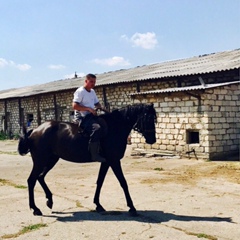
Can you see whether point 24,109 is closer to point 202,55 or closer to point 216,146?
point 202,55

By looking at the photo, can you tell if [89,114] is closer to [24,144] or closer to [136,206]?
[24,144]

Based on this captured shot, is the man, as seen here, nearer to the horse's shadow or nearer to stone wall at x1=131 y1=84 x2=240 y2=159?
the horse's shadow

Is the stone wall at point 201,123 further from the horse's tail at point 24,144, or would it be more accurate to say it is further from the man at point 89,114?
the horse's tail at point 24,144

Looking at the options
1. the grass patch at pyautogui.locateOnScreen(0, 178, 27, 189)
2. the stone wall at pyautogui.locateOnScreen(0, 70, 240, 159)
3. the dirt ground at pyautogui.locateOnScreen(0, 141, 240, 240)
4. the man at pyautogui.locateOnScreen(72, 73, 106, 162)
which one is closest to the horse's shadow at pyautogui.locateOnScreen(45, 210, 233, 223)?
the dirt ground at pyautogui.locateOnScreen(0, 141, 240, 240)

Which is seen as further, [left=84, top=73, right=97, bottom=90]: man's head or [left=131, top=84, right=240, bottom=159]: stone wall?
[left=131, top=84, right=240, bottom=159]: stone wall

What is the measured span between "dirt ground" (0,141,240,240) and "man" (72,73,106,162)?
992 millimetres

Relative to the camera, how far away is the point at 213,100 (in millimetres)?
11414

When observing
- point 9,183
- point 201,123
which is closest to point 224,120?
point 201,123

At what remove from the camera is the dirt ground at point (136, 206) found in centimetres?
403

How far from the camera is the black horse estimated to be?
5.07 m

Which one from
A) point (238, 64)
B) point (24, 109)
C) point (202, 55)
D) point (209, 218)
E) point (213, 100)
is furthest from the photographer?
point (24, 109)

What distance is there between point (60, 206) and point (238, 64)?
10.6 metres

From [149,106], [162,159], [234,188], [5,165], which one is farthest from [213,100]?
[5,165]

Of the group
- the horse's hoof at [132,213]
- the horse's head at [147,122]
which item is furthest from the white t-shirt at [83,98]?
the horse's hoof at [132,213]
